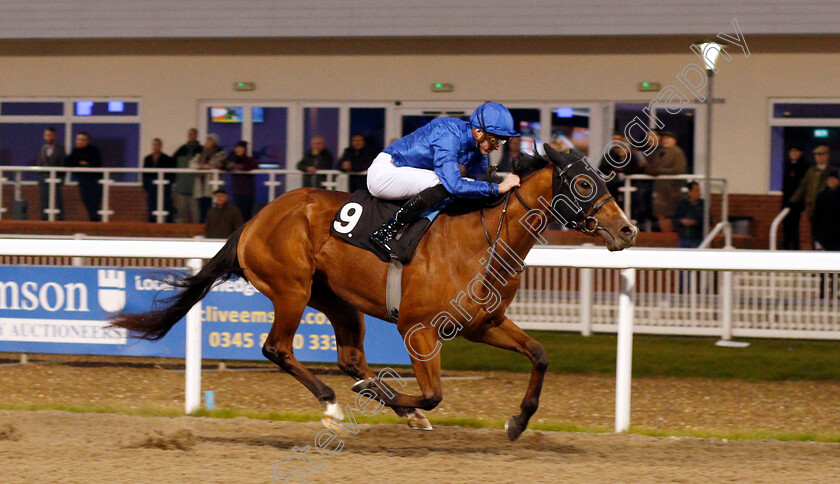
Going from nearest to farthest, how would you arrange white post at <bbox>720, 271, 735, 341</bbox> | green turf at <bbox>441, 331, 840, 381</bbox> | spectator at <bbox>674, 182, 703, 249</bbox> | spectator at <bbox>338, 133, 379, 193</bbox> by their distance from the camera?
green turf at <bbox>441, 331, 840, 381</bbox> < white post at <bbox>720, 271, 735, 341</bbox> < spectator at <bbox>674, 182, 703, 249</bbox> < spectator at <bbox>338, 133, 379, 193</bbox>

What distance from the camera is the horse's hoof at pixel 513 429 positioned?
471 cm

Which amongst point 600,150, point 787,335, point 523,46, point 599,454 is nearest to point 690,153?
point 600,150

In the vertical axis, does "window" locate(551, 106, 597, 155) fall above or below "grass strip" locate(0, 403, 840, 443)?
above

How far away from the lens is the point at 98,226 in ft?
35.0

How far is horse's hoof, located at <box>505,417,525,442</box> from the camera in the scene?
471 cm

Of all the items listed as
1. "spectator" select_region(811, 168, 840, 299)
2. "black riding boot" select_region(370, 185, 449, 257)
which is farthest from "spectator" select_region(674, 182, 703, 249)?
"black riding boot" select_region(370, 185, 449, 257)

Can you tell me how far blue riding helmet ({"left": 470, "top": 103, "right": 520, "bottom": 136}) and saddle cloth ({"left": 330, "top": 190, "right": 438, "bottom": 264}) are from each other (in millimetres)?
469

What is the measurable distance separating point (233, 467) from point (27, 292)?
2574mm

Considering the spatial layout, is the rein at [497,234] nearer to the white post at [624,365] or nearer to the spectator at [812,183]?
the white post at [624,365]

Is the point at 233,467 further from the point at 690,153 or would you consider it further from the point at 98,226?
the point at 690,153

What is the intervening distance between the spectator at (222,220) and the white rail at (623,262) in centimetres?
373

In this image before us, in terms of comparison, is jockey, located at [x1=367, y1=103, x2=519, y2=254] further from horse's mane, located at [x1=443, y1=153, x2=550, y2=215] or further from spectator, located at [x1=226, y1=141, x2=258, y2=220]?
spectator, located at [x1=226, y1=141, x2=258, y2=220]

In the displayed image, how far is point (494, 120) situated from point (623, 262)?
4.22 ft

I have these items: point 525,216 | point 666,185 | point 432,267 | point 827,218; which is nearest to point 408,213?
point 432,267
